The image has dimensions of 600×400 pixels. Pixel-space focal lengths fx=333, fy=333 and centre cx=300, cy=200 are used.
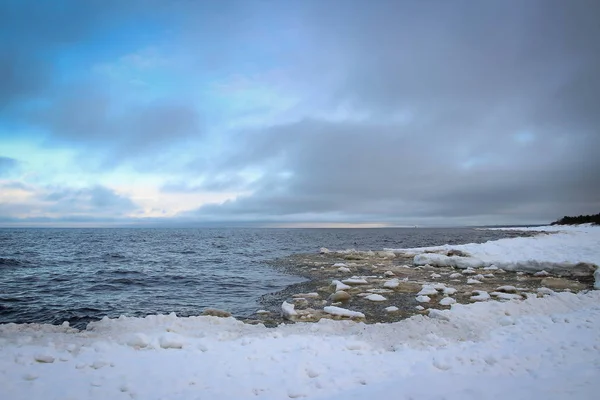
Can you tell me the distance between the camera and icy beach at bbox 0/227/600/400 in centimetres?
592

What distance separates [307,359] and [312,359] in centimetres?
11

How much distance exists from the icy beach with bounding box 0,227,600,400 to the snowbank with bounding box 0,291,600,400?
0.03m

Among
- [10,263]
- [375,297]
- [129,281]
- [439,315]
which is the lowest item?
[129,281]

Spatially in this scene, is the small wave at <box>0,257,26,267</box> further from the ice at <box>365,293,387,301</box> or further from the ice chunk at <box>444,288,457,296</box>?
the ice chunk at <box>444,288,457,296</box>

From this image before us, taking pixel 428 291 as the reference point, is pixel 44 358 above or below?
above

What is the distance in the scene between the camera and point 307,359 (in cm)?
746

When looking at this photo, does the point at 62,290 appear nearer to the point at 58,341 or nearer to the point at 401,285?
the point at 58,341

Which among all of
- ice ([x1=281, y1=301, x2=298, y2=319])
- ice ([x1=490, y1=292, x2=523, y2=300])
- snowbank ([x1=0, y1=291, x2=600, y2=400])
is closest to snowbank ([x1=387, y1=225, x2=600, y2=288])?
ice ([x1=490, y1=292, x2=523, y2=300])

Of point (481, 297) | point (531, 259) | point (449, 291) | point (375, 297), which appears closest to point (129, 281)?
point (375, 297)

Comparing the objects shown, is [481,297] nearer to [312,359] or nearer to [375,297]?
[375,297]

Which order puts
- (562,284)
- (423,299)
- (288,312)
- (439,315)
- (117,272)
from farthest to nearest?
1. (117,272)
2. (562,284)
3. (423,299)
4. (288,312)
5. (439,315)

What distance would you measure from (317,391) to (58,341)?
6535 millimetres

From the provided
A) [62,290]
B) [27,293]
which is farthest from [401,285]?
[27,293]

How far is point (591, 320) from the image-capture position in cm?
987
